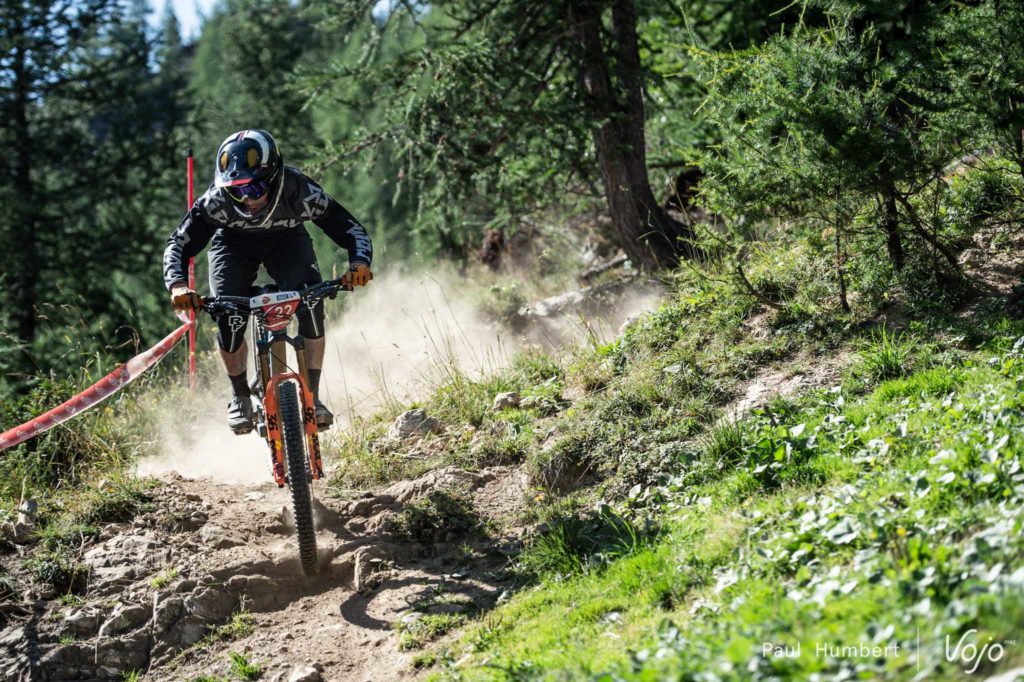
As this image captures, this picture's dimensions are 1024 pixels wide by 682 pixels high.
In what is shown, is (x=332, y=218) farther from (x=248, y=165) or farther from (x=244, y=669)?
(x=244, y=669)

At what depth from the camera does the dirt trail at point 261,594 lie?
5062mm

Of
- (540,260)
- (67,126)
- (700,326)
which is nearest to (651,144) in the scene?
(540,260)

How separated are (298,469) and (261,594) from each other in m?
0.88

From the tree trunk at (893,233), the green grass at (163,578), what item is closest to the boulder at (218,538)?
the green grass at (163,578)

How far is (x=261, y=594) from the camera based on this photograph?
5609 mm

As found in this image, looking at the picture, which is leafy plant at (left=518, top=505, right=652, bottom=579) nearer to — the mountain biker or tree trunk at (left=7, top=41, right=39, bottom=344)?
the mountain biker

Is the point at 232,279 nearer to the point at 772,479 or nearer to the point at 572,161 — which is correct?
the point at 772,479

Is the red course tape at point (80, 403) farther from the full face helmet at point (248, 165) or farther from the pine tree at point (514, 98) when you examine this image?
the pine tree at point (514, 98)

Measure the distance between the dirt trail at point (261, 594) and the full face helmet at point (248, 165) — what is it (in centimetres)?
227

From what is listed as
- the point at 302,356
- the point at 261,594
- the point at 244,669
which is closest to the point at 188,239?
the point at 302,356

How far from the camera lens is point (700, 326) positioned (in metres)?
7.07

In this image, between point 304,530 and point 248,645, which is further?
point 304,530

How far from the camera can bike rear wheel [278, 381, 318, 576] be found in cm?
541

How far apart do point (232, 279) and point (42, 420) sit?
7.93 feet
